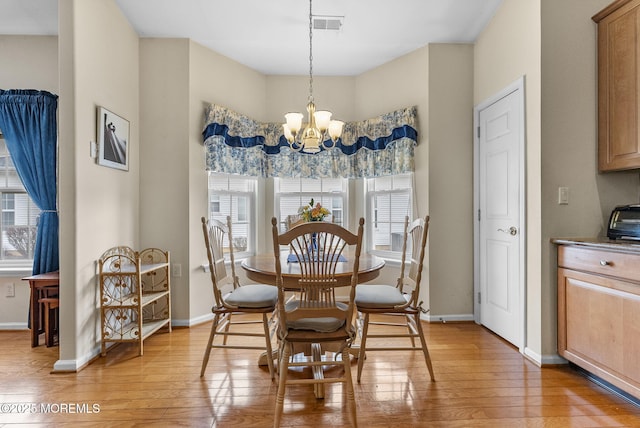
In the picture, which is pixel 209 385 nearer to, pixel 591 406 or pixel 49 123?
pixel 591 406

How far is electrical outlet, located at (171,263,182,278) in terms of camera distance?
326cm

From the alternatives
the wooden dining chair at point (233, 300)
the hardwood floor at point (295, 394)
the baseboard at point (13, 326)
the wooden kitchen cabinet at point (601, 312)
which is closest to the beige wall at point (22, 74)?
the baseboard at point (13, 326)

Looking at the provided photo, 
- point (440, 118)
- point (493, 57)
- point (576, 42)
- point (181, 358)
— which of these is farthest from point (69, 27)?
point (576, 42)

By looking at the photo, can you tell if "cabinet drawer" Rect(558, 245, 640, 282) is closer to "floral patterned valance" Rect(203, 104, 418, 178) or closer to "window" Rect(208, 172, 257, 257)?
"floral patterned valance" Rect(203, 104, 418, 178)

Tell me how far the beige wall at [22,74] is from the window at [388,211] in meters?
3.37

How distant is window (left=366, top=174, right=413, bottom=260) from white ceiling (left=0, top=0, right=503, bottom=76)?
139 cm

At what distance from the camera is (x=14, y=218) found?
10.6 feet

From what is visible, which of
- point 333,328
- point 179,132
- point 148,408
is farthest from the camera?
point 179,132

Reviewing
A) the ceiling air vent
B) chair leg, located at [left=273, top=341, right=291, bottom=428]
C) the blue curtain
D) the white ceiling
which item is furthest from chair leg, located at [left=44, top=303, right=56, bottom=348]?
the ceiling air vent

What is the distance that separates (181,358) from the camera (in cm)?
254

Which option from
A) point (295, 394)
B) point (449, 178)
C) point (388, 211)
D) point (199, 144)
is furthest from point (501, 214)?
point (199, 144)

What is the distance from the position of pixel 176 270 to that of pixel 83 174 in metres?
1.23

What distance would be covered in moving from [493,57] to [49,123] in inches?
158

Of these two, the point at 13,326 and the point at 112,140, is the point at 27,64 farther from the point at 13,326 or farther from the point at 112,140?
the point at 13,326
